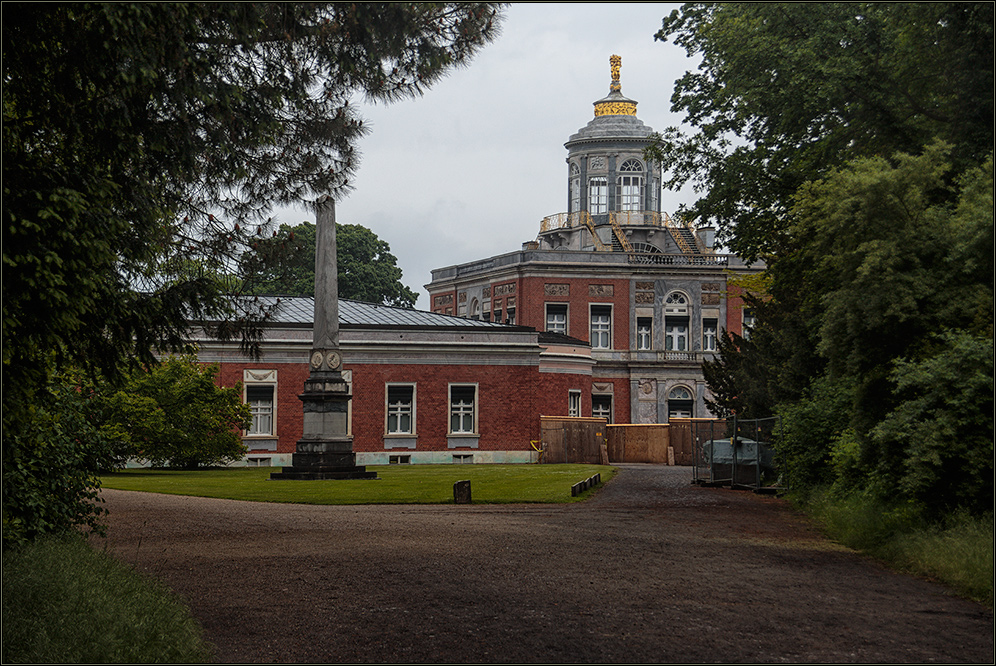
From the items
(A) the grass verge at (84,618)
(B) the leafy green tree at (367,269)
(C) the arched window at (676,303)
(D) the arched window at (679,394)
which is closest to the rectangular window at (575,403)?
(D) the arched window at (679,394)

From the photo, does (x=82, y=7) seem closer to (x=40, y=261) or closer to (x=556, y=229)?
(x=40, y=261)

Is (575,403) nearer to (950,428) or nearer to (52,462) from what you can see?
(950,428)

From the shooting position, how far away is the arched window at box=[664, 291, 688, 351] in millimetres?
59969

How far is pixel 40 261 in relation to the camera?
719cm

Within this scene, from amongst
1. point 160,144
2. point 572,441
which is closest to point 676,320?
point 572,441

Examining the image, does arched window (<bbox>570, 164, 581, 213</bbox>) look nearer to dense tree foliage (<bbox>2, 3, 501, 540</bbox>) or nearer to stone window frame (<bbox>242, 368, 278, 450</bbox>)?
stone window frame (<bbox>242, 368, 278, 450</bbox>)

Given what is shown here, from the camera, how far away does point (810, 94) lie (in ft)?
59.6

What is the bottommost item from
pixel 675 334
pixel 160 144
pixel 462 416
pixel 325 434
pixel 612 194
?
pixel 325 434

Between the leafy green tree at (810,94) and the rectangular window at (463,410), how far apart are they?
895 inches

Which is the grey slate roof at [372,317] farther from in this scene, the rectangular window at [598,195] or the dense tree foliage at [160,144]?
the dense tree foliage at [160,144]

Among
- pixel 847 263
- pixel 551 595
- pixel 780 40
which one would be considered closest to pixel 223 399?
pixel 780 40

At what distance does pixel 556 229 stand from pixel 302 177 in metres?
56.9

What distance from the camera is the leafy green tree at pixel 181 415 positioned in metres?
36.1

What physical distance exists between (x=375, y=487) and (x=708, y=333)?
37533 mm
